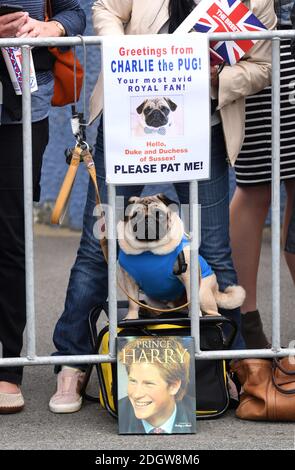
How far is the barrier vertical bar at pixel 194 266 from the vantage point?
382 cm

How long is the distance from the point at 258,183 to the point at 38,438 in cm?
148

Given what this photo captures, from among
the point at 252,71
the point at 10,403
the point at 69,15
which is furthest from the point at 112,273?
the point at 69,15

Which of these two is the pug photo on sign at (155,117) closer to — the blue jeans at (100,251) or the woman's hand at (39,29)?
the blue jeans at (100,251)

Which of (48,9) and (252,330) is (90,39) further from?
(252,330)

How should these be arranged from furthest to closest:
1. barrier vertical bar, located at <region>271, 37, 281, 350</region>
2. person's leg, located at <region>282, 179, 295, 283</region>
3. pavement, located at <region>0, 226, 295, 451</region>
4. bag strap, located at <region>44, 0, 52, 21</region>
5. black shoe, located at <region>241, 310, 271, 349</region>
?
black shoe, located at <region>241, 310, 271, 349</region>, person's leg, located at <region>282, 179, 295, 283</region>, bag strap, located at <region>44, 0, 52, 21</region>, barrier vertical bar, located at <region>271, 37, 281, 350</region>, pavement, located at <region>0, 226, 295, 451</region>

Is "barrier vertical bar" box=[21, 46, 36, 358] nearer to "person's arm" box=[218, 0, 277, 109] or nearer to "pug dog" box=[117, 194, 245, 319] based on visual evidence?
"pug dog" box=[117, 194, 245, 319]

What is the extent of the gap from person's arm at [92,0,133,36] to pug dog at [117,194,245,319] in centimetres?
64

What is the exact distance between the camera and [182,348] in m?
3.85

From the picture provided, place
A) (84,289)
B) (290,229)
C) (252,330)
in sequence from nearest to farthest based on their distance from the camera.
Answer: (84,289), (290,229), (252,330)

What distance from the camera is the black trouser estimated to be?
3984 millimetres

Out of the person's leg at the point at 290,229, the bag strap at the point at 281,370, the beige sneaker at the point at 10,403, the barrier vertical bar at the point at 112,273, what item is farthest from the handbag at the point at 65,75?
the bag strap at the point at 281,370

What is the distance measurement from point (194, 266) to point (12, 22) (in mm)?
1075

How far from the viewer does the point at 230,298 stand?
4145 millimetres

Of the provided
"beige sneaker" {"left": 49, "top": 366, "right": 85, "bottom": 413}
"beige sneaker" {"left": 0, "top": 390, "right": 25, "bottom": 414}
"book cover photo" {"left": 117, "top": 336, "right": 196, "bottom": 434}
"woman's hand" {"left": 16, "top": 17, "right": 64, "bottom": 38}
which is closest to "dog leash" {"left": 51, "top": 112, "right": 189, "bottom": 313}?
"book cover photo" {"left": 117, "top": 336, "right": 196, "bottom": 434}
